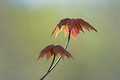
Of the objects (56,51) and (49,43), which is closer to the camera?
(56,51)

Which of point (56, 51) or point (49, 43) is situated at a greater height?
point (49, 43)

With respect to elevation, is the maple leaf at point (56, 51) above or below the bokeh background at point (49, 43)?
below

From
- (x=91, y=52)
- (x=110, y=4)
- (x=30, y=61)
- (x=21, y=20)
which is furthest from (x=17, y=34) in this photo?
(x=110, y=4)

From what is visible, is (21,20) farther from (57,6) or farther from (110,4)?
(110,4)

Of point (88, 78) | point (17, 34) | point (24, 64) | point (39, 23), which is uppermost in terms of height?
point (39, 23)

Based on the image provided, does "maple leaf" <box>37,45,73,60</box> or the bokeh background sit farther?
the bokeh background

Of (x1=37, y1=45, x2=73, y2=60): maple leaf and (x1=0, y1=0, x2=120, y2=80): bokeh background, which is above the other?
(x1=0, y1=0, x2=120, y2=80): bokeh background

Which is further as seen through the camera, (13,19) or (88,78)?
(13,19)

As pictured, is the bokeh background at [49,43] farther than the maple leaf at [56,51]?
Yes
